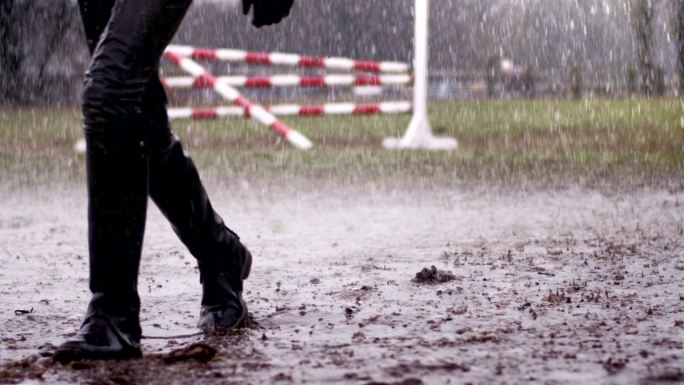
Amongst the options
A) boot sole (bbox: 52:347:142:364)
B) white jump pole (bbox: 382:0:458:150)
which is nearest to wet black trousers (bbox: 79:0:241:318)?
boot sole (bbox: 52:347:142:364)

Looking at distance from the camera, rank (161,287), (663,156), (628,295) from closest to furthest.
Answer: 1. (628,295)
2. (161,287)
3. (663,156)

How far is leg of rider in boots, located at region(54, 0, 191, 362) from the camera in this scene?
113 inches

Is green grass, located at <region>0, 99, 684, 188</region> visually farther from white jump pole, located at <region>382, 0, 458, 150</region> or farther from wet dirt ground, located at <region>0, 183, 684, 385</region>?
wet dirt ground, located at <region>0, 183, 684, 385</region>

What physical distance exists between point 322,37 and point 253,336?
30786 mm

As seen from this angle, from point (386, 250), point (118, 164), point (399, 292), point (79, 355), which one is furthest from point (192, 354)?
point (386, 250)

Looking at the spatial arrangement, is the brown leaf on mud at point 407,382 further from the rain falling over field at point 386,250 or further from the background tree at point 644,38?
the background tree at point 644,38

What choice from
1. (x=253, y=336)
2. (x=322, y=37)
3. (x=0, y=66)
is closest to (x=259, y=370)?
(x=253, y=336)

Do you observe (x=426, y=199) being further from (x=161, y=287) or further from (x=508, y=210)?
(x=161, y=287)

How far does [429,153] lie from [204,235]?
22.7 feet

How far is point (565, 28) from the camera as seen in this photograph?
38625 millimetres

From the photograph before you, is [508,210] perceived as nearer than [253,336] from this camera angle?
No

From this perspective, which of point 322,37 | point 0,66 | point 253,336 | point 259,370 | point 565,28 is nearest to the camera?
point 259,370

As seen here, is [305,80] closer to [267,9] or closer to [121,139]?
[267,9]

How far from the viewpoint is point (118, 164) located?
2941 millimetres
